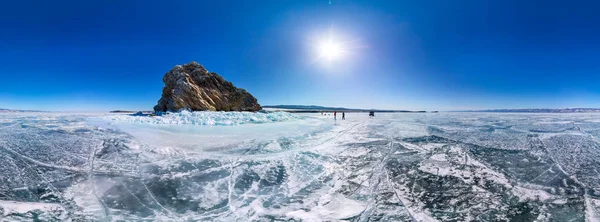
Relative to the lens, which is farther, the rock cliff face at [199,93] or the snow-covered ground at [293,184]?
the rock cliff face at [199,93]

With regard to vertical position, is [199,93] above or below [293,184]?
above

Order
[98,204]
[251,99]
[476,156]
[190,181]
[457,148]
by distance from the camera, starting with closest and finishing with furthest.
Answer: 1. [98,204]
2. [190,181]
3. [476,156]
4. [457,148]
5. [251,99]

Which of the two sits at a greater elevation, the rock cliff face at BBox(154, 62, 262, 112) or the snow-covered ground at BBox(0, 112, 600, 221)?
the rock cliff face at BBox(154, 62, 262, 112)

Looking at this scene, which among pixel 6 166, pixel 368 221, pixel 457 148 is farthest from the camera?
pixel 457 148

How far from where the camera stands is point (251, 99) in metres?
47.7

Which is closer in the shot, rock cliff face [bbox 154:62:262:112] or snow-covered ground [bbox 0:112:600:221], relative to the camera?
snow-covered ground [bbox 0:112:600:221]

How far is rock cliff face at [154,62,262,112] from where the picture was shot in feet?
114

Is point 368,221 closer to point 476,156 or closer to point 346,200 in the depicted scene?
point 346,200

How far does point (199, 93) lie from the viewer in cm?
3709

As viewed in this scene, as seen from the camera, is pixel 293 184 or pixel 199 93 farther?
pixel 199 93

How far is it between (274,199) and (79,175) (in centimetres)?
429

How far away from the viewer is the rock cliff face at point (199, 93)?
34781mm

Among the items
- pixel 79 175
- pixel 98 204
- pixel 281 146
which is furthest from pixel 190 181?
pixel 281 146

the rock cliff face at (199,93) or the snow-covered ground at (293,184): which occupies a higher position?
the rock cliff face at (199,93)
